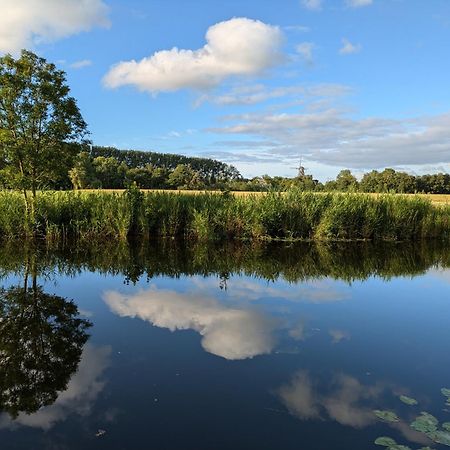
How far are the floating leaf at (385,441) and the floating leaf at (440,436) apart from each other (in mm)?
379

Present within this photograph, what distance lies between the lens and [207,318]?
6.93 metres

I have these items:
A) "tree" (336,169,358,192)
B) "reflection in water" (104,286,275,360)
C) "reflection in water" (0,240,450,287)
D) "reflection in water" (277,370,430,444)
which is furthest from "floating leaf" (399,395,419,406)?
"tree" (336,169,358,192)

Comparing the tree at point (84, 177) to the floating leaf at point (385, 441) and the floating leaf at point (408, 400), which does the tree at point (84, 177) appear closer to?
the floating leaf at point (408, 400)

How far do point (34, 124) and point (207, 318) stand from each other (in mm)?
10620

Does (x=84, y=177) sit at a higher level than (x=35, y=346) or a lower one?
higher

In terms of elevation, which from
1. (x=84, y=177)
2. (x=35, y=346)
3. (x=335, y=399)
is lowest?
(x=35, y=346)

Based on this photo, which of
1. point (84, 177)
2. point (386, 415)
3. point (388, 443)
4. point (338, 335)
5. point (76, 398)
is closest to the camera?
point (388, 443)

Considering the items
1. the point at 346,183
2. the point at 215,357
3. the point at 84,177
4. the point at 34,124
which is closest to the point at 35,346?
the point at 215,357

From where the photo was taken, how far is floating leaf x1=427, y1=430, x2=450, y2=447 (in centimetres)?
358

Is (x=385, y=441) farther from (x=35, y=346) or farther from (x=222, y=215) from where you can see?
(x=222, y=215)

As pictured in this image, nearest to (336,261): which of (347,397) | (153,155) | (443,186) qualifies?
(347,397)

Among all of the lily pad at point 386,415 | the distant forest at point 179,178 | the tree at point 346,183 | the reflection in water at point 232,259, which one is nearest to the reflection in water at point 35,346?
the reflection in water at point 232,259

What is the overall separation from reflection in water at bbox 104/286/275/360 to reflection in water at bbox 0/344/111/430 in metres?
1.43

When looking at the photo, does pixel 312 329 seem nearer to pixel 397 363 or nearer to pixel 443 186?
pixel 397 363
